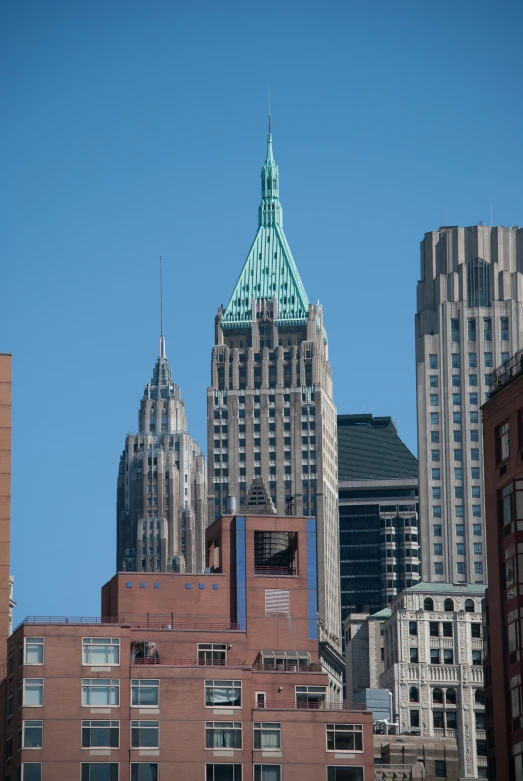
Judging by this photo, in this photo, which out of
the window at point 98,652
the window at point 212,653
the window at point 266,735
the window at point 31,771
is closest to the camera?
the window at point 31,771

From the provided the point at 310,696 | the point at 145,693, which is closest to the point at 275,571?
the point at 310,696

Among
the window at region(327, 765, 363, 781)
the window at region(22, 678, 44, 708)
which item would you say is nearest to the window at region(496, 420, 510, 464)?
the window at region(327, 765, 363, 781)

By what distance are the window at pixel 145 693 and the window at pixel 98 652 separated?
6.53 feet

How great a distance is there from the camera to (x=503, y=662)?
120062 millimetres

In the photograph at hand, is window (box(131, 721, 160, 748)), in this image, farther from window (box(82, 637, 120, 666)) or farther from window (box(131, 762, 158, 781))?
window (box(82, 637, 120, 666))

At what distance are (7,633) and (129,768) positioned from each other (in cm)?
1753

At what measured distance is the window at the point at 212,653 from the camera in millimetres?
144750

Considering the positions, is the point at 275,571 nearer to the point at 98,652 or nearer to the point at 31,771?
the point at 98,652

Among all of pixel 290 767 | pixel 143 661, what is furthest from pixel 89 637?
pixel 290 767

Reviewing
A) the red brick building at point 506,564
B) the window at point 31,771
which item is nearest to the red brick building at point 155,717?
the window at point 31,771

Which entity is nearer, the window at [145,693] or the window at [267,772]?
the window at [267,772]

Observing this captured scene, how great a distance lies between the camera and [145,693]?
13688 centimetres

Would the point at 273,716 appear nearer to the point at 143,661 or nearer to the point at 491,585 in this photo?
the point at 143,661

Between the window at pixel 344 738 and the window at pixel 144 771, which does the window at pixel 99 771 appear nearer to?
the window at pixel 144 771
